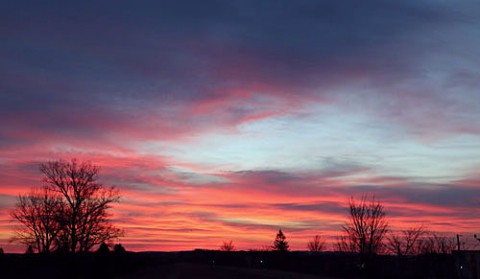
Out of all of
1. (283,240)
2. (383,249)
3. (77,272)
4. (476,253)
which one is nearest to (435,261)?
(383,249)

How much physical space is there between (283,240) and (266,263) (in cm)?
2802

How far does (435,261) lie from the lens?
76250 millimetres

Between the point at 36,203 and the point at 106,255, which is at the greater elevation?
the point at 36,203

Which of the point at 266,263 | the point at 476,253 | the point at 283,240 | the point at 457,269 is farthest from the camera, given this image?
the point at 283,240

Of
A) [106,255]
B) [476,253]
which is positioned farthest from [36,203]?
[476,253]

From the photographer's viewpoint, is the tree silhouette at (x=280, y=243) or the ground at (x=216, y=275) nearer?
the ground at (x=216, y=275)

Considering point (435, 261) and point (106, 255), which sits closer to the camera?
point (435, 261)

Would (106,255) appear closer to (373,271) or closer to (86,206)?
(86,206)

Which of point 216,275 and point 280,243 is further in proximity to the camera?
point 280,243

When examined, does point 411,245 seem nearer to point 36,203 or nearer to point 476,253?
point 476,253

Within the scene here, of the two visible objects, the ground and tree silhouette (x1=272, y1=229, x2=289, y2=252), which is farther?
tree silhouette (x1=272, y1=229, x2=289, y2=252)

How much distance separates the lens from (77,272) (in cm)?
7631

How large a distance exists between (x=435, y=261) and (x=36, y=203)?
6115 centimetres

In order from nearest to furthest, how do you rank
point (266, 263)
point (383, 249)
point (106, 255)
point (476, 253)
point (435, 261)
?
point (476, 253) → point (435, 261) → point (383, 249) → point (106, 255) → point (266, 263)
